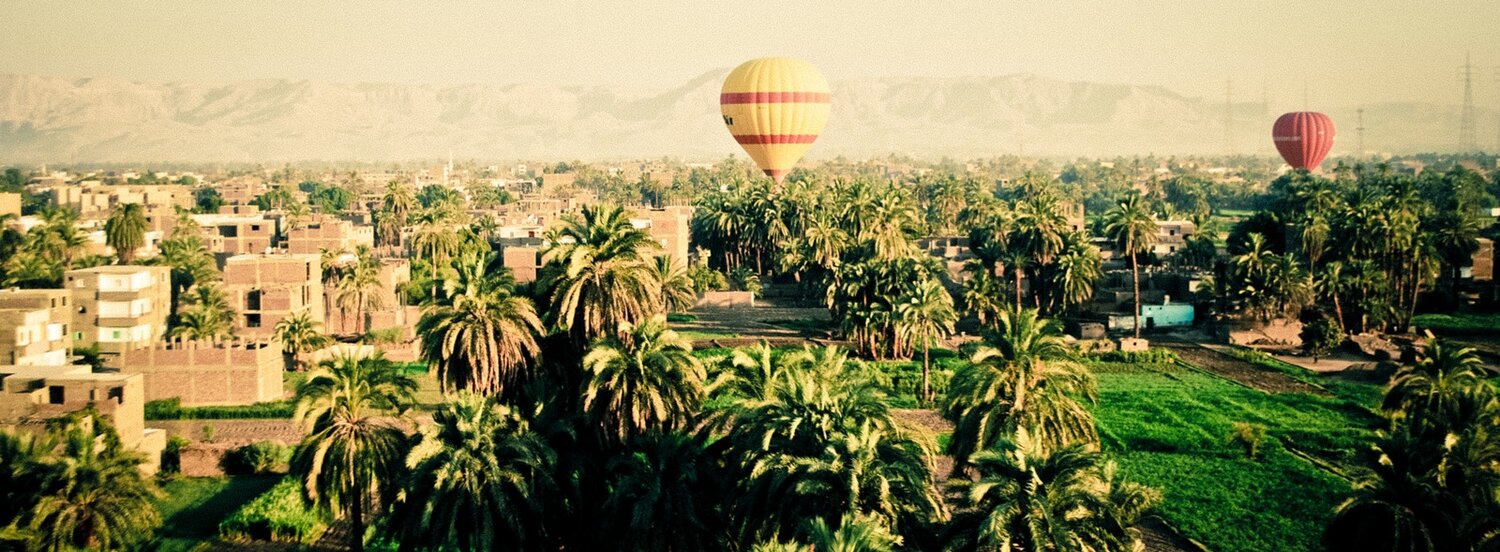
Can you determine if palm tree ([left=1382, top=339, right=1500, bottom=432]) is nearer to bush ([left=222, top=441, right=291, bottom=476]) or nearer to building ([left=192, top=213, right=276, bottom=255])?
bush ([left=222, top=441, right=291, bottom=476])

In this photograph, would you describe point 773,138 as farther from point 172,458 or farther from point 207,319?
point 172,458

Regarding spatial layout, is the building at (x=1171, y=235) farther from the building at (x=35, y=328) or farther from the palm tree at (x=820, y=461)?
the building at (x=35, y=328)

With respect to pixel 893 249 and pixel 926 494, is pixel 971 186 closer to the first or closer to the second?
pixel 893 249

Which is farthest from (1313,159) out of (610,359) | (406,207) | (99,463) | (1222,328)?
(99,463)

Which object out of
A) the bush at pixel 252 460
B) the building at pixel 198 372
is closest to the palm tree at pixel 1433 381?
the bush at pixel 252 460

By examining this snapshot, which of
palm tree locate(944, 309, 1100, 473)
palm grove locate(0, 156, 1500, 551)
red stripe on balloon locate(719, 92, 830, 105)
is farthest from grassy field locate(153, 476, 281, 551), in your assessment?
red stripe on balloon locate(719, 92, 830, 105)
